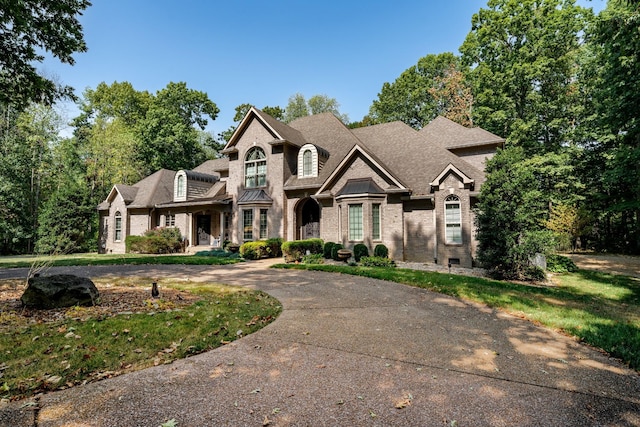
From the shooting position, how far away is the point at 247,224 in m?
20.3

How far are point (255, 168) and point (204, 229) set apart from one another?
6.44 metres

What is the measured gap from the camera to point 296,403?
3.19 m

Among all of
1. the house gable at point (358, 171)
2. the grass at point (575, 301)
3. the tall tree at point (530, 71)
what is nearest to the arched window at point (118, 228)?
the house gable at point (358, 171)

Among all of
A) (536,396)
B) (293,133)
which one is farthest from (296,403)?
(293,133)

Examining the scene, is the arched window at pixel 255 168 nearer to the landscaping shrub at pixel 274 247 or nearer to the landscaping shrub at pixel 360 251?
the landscaping shrub at pixel 274 247

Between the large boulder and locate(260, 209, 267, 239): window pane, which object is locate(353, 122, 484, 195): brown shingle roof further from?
the large boulder

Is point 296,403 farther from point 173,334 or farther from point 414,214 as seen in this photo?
point 414,214

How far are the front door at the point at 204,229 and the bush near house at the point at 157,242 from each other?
143 cm

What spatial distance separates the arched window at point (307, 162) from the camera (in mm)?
19688

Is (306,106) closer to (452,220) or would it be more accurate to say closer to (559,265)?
(452,220)

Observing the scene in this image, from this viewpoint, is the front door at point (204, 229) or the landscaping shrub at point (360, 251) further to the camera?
the front door at point (204, 229)

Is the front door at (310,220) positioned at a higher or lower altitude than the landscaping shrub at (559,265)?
higher

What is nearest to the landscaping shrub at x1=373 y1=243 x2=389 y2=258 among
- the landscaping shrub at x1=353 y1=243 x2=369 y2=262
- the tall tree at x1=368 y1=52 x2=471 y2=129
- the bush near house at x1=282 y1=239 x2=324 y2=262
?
the landscaping shrub at x1=353 y1=243 x2=369 y2=262

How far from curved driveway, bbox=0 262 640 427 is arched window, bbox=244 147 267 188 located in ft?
52.2
